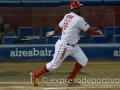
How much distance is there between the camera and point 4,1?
65.3 feet

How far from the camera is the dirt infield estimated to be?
10.6 m

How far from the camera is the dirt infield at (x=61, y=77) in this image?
10.6 m

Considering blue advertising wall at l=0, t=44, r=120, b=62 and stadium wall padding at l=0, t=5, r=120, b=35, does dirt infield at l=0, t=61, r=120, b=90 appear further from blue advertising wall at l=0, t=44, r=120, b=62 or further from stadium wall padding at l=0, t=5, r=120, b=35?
stadium wall padding at l=0, t=5, r=120, b=35

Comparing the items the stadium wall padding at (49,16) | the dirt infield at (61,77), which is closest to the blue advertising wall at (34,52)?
the dirt infield at (61,77)

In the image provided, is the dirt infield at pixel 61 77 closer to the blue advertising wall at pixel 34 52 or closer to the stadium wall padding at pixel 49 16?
the blue advertising wall at pixel 34 52

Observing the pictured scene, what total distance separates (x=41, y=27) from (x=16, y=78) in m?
5.35

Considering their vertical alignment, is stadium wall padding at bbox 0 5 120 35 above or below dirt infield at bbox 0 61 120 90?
above

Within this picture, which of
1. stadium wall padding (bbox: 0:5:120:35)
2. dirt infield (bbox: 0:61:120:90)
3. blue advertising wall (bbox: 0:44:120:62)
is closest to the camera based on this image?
dirt infield (bbox: 0:61:120:90)

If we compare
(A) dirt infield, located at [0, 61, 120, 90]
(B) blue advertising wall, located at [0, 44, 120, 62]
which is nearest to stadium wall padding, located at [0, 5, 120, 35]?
(B) blue advertising wall, located at [0, 44, 120, 62]

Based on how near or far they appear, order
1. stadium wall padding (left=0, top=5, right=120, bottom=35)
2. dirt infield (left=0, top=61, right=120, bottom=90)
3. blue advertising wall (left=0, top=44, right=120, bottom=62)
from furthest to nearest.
Result: stadium wall padding (left=0, top=5, right=120, bottom=35) < blue advertising wall (left=0, top=44, right=120, bottom=62) < dirt infield (left=0, top=61, right=120, bottom=90)

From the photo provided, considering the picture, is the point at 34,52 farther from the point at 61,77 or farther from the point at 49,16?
the point at 61,77

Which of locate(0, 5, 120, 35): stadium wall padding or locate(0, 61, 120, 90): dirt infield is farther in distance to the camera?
locate(0, 5, 120, 35): stadium wall padding

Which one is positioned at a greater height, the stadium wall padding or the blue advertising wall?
the stadium wall padding

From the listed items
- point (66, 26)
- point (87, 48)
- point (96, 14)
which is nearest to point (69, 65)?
point (87, 48)
